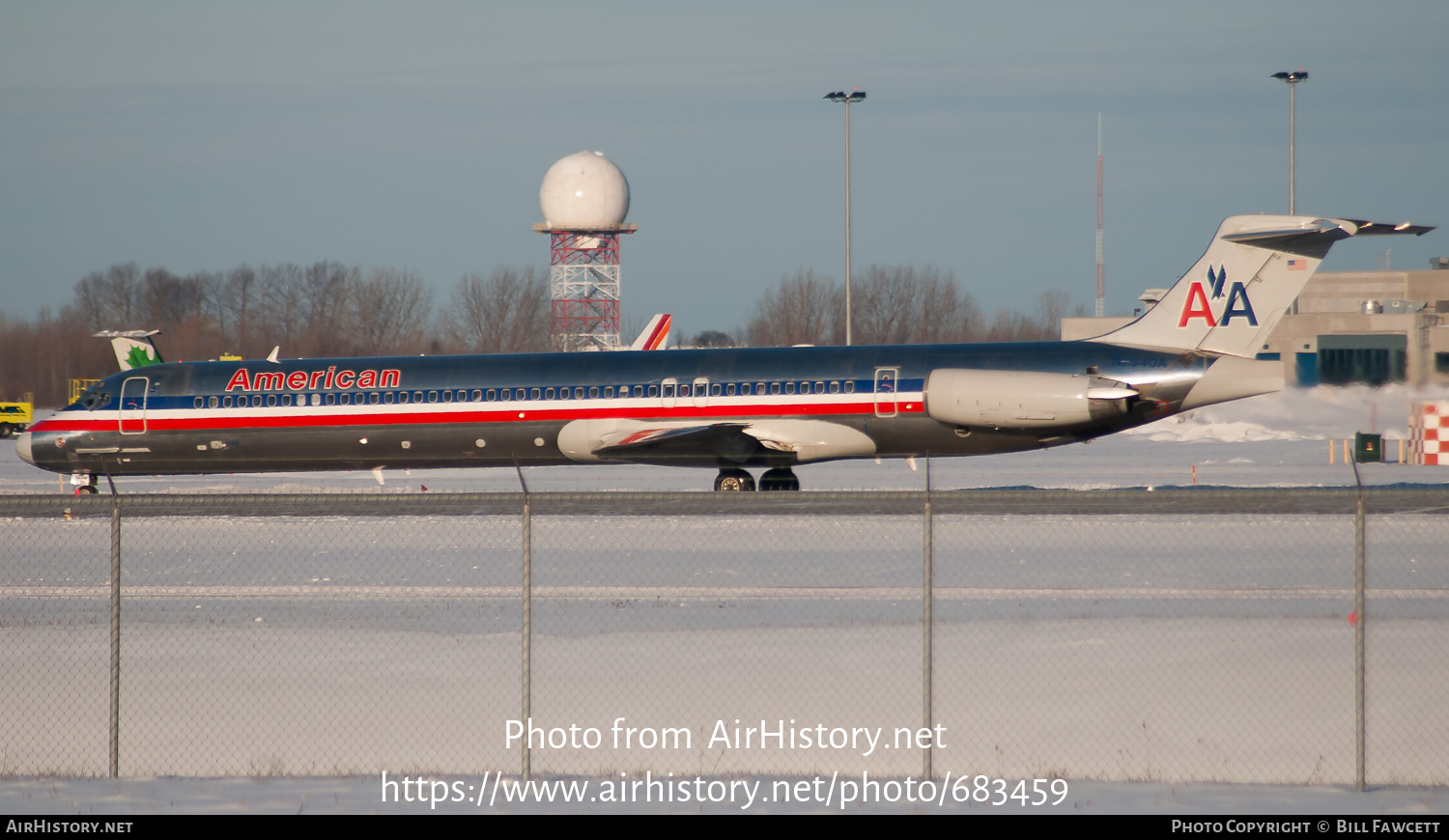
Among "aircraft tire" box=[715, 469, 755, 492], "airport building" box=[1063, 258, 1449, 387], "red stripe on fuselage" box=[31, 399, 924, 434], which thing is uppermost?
"airport building" box=[1063, 258, 1449, 387]

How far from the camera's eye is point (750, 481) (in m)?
22.6

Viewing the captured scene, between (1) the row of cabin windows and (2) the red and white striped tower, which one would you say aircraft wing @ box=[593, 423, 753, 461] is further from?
(2) the red and white striped tower

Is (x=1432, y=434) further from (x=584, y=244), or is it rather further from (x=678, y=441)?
(x=584, y=244)

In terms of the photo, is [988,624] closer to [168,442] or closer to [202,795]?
[202,795]

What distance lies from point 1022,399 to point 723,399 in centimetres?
512

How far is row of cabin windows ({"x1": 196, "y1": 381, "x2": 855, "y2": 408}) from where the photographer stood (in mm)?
22031

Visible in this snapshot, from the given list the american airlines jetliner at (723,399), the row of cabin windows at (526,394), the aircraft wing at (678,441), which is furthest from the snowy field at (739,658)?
the row of cabin windows at (526,394)

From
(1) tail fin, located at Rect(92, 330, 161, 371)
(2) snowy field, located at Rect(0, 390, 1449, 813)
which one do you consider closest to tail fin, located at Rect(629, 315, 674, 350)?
(2) snowy field, located at Rect(0, 390, 1449, 813)

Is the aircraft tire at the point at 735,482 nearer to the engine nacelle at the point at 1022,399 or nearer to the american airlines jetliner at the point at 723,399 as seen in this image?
the american airlines jetliner at the point at 723,399

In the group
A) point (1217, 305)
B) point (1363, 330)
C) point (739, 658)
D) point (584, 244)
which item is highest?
point (584, 244)

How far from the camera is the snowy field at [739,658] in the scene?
8.49 meters

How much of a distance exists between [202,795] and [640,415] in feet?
49.0

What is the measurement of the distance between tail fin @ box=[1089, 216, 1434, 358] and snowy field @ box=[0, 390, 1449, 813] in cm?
442

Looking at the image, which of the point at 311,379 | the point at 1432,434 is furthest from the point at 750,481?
the point at 1432,434
